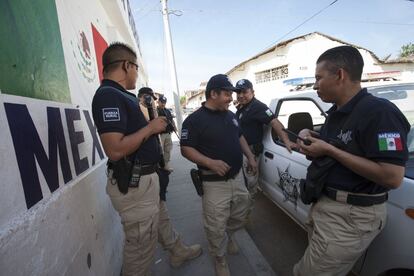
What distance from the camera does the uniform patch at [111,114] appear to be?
1440mm

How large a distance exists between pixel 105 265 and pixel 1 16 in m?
1.87

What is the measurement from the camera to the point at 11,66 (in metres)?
1.18

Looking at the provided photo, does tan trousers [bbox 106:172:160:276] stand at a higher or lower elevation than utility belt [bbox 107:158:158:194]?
lower

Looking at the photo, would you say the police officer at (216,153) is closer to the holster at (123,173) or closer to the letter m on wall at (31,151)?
the holster at (123,173)

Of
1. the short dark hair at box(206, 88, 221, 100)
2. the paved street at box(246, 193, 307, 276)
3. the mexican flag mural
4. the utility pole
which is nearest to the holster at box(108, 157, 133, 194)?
the mexican flag mural

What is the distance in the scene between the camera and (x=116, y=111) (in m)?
1.46

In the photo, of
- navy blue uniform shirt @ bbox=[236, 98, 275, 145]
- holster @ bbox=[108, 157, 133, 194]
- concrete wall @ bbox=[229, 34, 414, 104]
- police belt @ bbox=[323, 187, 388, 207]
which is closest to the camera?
police belt @ bbox=[323, 187, 388, 207]

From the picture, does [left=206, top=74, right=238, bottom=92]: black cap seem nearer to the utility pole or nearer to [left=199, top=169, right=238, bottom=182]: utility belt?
[left=199, top=169, right=238, bottom=182]: utility belt

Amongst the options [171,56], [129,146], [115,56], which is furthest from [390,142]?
[171,56]

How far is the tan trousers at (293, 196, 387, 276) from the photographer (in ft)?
4.48

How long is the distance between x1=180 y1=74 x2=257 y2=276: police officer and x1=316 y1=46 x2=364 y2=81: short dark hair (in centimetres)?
91

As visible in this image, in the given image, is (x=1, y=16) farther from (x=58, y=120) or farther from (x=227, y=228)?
(x=227, y=228)

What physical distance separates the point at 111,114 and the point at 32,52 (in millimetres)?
567

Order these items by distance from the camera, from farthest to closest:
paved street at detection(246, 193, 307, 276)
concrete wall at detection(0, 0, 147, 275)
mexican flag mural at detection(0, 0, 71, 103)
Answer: paved street at detection(246, 193, 307, 276), mexican flag mural at detection(0, 0, 71, 103), concrete wall at detection(0, 0, 147, 275)
